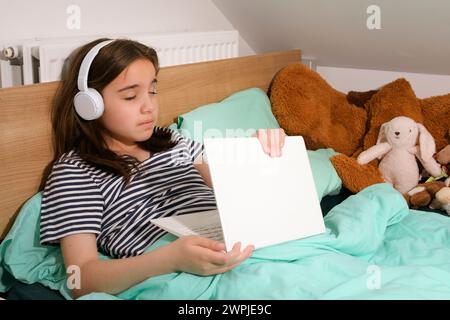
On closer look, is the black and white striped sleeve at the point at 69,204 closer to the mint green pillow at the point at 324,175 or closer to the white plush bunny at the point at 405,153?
the mint green pillow at the point at 324,175

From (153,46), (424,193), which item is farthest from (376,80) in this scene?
(153,46)

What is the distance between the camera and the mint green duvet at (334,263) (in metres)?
0.91

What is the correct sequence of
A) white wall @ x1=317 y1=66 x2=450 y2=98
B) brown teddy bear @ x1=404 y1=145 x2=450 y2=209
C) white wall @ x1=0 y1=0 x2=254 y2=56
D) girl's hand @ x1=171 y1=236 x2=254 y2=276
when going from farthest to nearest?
1. white wall @ x1=317 y1=66 x2=450 y2=98
2. brown teddy bear @ x1=404 y1=145 x2=450 y2=209
3. white wall @ x1=0 y1=0 x2=254 y2=56
4. girl's hand @ x1=171 y1=236 x2=254 y2=276

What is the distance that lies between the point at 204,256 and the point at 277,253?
157 millimetres

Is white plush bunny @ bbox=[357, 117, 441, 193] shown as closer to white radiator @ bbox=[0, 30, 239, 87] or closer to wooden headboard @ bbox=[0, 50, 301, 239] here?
white radiator @ bbox=[0, 30, 239, 87]

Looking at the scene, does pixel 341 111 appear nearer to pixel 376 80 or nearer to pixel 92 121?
pixel 376 80

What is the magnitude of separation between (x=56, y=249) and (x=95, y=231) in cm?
16

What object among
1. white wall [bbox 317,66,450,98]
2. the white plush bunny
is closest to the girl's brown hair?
the white plush bunny

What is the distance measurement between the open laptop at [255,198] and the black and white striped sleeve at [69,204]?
0.41 feet

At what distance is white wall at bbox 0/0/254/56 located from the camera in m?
1.45

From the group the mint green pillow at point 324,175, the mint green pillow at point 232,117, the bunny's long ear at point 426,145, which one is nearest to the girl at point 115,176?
the mint green pillow at point 232,117

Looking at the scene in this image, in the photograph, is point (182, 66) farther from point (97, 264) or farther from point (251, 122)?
point (97, 264)

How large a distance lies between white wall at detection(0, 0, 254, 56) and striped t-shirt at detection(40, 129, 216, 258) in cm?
51
